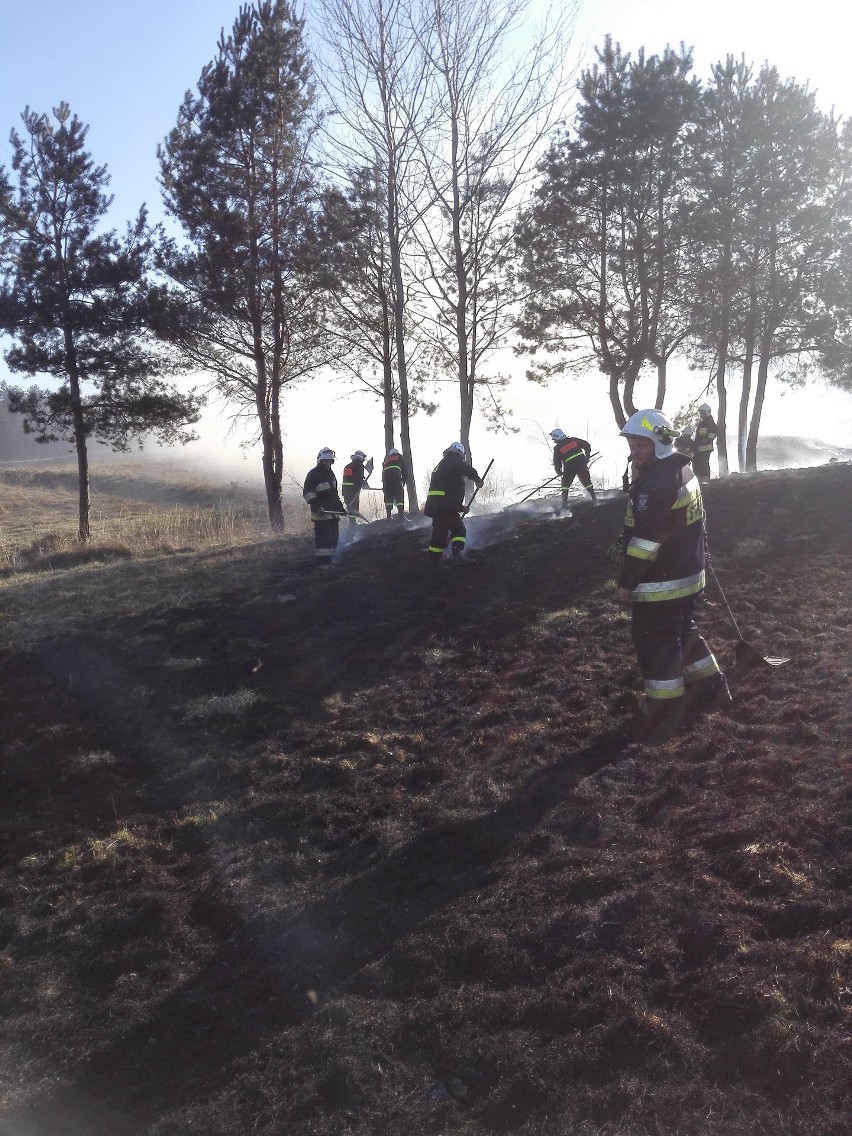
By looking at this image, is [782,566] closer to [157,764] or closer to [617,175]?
[157,764]

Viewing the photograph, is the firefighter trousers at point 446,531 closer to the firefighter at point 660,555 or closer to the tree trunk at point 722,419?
the firefighter at point 660,555

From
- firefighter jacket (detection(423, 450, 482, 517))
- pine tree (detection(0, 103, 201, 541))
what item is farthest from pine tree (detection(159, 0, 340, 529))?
firefighter jacket (detection(423, 450, 482, 517))

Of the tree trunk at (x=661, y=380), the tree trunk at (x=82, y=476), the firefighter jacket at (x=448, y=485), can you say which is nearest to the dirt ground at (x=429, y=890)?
the firefighter jacket at (x=448, y=485)

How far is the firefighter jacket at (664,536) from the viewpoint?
593 centimetres

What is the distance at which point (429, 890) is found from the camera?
4.62m

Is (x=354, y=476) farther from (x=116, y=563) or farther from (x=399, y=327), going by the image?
(x=116, y=563)

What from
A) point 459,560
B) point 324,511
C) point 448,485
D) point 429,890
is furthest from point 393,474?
point 429,890

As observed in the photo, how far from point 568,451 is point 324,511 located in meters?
4.98

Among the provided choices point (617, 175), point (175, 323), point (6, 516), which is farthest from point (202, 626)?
point (6, 516)

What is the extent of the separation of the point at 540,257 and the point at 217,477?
37453 millimetres

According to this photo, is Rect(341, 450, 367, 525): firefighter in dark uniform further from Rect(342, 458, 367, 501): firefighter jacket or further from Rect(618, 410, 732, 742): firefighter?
Rect(618, 410, 732, 742): firefighter

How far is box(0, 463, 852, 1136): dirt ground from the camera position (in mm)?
3232

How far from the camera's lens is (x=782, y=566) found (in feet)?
33.0

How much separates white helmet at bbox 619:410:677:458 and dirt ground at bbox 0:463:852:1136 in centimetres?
189
